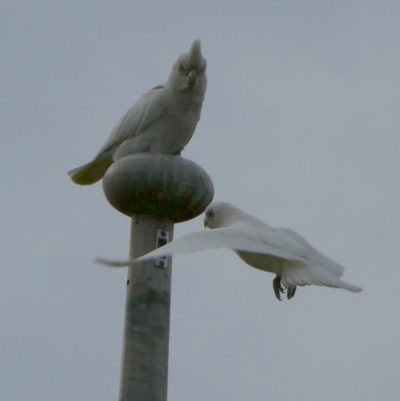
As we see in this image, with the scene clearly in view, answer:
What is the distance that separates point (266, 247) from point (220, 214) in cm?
162

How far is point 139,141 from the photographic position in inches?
→ 438

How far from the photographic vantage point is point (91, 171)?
11.7 meters

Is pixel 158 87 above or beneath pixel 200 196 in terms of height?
above

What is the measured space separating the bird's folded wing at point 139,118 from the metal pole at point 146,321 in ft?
3.34

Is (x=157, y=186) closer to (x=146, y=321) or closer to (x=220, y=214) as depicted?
(x=220, y=214)

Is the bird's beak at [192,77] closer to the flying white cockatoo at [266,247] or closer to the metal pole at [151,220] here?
the metal pole at [151,220]

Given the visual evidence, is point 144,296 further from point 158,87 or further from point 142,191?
point 158,87

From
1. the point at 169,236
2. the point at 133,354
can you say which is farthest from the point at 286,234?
the point at 133,354

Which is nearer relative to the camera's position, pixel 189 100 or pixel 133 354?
pixel 133 354

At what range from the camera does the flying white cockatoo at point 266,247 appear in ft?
29.4

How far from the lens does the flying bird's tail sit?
11.6m

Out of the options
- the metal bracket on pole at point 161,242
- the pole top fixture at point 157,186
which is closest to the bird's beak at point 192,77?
the pole top fixture at point 157,186

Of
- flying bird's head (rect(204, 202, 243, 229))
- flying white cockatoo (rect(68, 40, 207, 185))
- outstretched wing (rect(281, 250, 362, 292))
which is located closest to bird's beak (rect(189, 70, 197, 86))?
flying white cockatoo (rect(68, 40, 207, 185))

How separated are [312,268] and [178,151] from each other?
2097mm
